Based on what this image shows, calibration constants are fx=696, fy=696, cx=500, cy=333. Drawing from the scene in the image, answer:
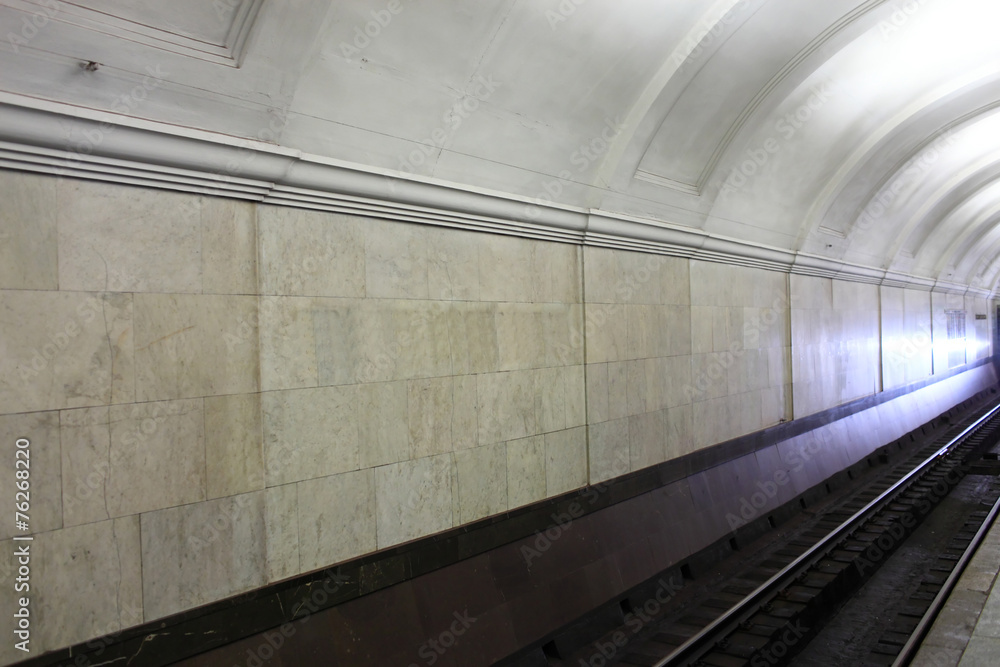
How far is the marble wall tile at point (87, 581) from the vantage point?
3.39 metres

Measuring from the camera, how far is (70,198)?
3.53 meters

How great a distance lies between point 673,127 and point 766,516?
5.73 meters

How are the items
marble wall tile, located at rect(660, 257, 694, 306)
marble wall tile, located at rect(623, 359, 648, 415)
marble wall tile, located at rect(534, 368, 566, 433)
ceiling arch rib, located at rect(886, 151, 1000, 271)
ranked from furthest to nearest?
1. ceiling arch rib, located at rect(886, 151, 1000, 271)
2. marble wall tile, located at rect(660, 257, 694, 306)
3. marble wall tile, located at rect(623, 359, 648, 415)
4. marble wall tile, located at rect(534, 368, 566, 433)

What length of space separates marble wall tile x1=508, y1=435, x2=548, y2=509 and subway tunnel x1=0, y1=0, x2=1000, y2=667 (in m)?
0.03

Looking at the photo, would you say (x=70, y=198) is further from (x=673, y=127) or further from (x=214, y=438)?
(x=673, y=127)

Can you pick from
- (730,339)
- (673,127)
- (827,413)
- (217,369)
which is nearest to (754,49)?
(673,127)

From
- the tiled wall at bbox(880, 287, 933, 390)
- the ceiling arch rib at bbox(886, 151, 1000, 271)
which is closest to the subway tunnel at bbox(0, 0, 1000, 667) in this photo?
the ceiling arch rib at bbox(886, 151, 1000, 271)

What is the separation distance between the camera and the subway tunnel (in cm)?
355

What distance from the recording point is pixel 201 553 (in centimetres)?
402

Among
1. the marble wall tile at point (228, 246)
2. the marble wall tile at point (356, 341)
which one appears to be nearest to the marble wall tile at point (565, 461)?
the marble wall tile at point (356, 341)

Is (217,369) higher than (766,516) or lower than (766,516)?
higher

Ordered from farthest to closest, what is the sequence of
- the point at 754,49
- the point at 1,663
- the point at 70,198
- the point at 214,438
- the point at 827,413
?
the point at 827,413, the point at 754,49, the point at 214,438, the point at 70,198, the point at 1,663

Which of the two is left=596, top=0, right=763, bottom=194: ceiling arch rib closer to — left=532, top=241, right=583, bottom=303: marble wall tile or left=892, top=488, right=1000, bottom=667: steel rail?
left=532, top=241, right=583, bottom=303: marble wall tile

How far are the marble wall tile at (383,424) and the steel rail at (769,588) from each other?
9.15 feet
